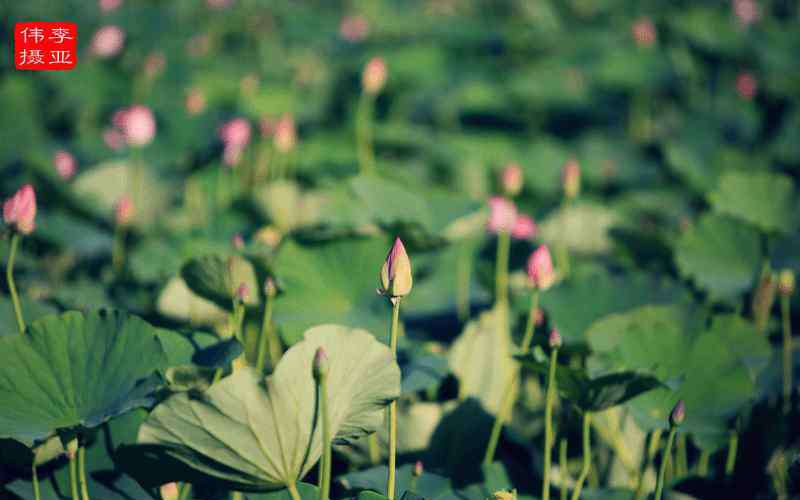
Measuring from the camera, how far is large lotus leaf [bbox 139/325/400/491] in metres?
0.86

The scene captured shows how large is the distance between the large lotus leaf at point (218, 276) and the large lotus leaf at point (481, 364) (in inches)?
14.0

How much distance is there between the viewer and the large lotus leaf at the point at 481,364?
4.36 ft

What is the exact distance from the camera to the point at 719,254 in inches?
61.2

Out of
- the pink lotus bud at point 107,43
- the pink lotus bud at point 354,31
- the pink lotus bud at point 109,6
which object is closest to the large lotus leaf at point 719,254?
the pink lotus bud at point 107,43

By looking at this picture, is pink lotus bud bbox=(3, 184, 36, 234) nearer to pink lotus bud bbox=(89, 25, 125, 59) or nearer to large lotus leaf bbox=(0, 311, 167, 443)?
large lotus leaf bbox=(0, 311, 167, 443)

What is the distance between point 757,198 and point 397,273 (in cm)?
99

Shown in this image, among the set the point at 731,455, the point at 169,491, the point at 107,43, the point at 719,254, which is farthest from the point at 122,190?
the point at 731,455

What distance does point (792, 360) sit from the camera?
1406mm

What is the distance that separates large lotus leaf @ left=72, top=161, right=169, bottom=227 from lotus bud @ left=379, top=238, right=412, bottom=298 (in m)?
1.10

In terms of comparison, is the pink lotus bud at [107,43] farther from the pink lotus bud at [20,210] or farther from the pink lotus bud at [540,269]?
the pink lotus bud at [540,269]

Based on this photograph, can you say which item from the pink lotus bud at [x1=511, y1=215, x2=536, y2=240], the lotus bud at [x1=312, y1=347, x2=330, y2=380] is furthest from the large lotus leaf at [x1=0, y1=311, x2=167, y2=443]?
the pink lotus bud at [x1=511, y1=215, x2=536, y2=240]

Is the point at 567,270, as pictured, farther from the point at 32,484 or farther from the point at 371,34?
the point at 371,34

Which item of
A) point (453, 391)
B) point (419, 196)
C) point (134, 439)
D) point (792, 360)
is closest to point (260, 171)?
point (419, 196)

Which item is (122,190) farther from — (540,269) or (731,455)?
(731,455)
